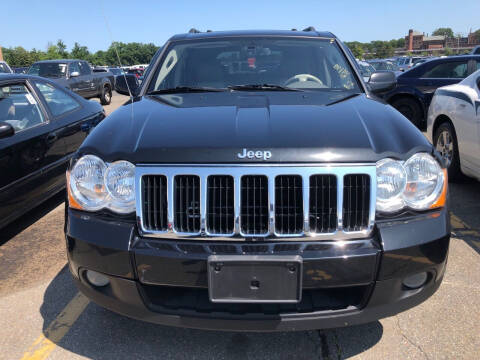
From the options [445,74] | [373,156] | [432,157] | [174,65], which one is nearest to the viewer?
[373,156]

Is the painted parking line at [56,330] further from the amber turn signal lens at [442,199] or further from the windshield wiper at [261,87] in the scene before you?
the amber turn signal lens at [442,199]

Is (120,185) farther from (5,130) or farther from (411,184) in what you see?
(5,130)

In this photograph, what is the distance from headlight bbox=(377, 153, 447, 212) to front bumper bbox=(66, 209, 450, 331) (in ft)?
0.25

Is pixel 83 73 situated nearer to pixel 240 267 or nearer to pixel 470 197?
pixel 470 197

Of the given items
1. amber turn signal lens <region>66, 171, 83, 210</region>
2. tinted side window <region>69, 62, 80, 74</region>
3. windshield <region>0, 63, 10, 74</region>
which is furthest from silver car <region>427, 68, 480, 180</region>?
tinted side window <region>69, 62, 80, 74</region>

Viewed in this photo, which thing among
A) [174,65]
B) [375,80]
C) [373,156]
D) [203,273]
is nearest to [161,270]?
[203,273]

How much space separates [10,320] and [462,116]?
4614 millimetres

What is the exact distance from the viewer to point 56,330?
254cm

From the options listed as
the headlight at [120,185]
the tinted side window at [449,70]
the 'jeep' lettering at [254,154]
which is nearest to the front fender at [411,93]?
the tinted side window at [449,70]

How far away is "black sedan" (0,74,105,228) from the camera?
12.0 ft

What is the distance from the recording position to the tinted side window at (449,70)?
8.00 metres

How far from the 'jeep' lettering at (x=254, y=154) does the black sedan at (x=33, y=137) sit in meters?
2.52

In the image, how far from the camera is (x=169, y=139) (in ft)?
6.98

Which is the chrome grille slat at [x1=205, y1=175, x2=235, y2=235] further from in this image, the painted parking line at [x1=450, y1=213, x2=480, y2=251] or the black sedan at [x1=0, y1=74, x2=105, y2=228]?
the painted parking line at [x1=450, y1=213, x2=480, y2=251]
